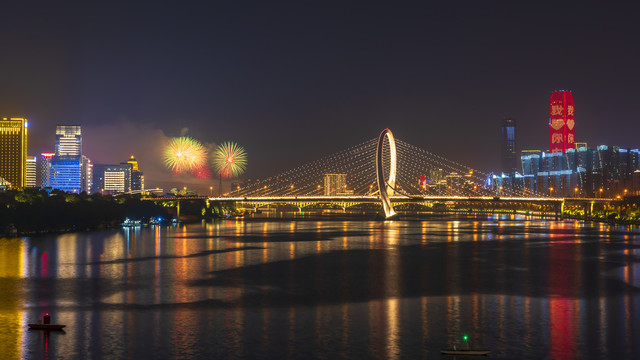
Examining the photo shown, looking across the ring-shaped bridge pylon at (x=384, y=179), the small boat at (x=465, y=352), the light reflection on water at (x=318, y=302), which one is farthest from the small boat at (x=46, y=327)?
the ring-shaped bridge pylon at (x=384, y=179)

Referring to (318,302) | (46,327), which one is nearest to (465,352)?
(318,302)

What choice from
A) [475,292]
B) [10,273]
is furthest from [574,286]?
[10,273]

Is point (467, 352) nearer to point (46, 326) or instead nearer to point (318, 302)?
point (318, 302)

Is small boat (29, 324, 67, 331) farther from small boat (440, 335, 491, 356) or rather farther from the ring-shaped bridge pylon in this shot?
the ring-shaped bridge pylon

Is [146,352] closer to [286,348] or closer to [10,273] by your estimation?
[286,348]

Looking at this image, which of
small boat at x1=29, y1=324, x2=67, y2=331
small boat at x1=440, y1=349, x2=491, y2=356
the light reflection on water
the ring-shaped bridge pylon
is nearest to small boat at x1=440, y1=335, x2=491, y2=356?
small boat at x1=440, y1=349, x2=491, y2=356

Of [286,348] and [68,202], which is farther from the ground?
[68,202]

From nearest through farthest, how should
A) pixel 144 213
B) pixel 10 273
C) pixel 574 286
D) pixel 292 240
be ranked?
pixel 574 286, pixel 10 273, pixel 292 240, pixel 144 213

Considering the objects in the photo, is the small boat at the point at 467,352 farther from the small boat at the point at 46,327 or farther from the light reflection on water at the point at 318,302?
the small boat at the point at 46,327
